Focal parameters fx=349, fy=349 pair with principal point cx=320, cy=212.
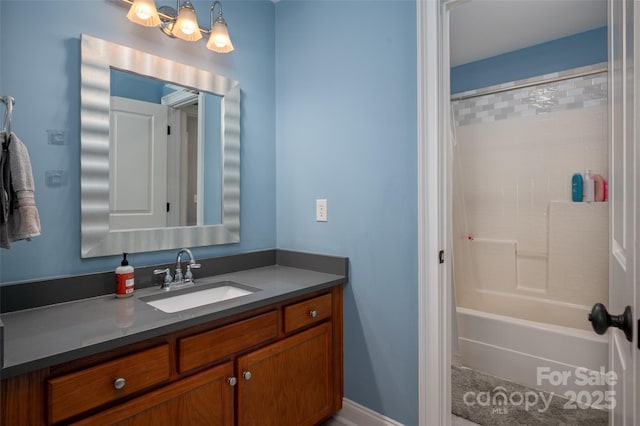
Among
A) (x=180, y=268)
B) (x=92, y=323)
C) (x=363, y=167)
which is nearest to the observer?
(x=92, y=323)

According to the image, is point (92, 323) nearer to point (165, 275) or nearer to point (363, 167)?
point (165, 275)

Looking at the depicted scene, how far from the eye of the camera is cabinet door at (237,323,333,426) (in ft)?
4.57

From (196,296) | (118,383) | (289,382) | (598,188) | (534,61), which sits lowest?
(289,382)

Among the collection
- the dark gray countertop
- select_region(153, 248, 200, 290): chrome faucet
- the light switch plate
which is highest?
the light switch plate

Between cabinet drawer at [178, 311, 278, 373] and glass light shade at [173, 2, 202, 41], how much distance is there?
1324 mm

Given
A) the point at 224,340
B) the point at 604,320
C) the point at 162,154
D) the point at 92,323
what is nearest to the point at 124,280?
the point at 92,323

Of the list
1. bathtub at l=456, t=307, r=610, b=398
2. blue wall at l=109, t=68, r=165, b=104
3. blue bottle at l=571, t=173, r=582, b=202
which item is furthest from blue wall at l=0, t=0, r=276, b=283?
blue bottle at l=571, t=173, r=582, b=202

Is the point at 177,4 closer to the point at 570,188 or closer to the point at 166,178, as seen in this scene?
the point at 166,178

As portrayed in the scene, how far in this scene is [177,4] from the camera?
65.8 inches

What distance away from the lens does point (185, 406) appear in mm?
1194

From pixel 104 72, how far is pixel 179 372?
4.06ft

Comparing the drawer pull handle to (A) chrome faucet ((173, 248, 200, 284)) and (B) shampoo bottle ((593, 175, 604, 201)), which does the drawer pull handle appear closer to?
(A) chrome faucet ((173, 248, 200, 284))

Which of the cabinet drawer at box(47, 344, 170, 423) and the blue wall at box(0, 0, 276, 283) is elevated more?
the blue wall at box(0, 0, 276, 283)

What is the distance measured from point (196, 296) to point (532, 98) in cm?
287
